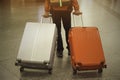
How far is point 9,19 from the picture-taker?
8445mm

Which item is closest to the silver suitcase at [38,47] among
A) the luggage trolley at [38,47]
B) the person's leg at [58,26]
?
the luggage trolley at [38,47]

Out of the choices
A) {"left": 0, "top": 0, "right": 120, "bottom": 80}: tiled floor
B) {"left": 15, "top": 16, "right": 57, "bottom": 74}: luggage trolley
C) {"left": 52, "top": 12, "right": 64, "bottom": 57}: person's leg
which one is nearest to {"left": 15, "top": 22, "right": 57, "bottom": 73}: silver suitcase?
{"left": 15, "top": 16, "right": 57, "bottom": 74}: luggage trolley

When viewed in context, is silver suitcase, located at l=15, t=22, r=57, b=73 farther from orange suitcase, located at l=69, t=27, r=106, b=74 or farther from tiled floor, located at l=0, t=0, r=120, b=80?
orange suitcase, located at l=69, t=27, r=106, b=74

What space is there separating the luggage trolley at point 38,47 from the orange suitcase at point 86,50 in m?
0.34

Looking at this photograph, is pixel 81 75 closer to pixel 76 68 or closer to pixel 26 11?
pixel 76 68

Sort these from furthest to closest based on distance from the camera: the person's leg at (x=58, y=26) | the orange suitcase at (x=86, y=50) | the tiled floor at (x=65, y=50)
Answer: the person's leg at (x=58, y=26)
the tiled floor at (x=65, y=50)
the orange suitcase at (x=86, y=50)

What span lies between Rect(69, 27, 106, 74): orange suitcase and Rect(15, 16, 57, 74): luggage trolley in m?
0.34

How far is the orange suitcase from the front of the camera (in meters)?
4.62

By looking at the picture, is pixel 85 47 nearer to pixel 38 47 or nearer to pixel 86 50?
pixel 86 50

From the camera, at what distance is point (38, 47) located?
474 centimetres

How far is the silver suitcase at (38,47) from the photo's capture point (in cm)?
463

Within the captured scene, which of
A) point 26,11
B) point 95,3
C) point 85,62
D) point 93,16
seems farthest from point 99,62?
point 95,3

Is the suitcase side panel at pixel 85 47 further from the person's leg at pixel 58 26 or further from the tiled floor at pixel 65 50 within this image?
the person's leg at pixel 58 26

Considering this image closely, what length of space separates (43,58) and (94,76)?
84 centimetres
